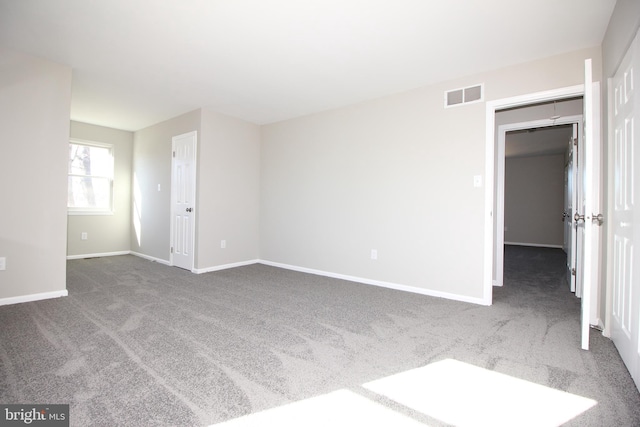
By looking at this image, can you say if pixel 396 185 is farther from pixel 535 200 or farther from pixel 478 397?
pixel 535 200

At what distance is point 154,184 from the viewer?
5.42 metres

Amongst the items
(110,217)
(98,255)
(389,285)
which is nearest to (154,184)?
(110,217)

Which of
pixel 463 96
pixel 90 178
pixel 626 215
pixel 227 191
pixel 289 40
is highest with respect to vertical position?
pixel 289 40

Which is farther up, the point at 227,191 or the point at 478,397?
the point at 227,191

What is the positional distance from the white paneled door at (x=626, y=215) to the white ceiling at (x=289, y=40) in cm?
71

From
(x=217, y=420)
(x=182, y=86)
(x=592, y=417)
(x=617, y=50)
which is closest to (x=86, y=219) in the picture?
(x=182, y=86)

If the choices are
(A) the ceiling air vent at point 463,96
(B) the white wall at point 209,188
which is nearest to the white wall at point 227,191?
(B) the white wall at point 209,188

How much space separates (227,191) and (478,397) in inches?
166

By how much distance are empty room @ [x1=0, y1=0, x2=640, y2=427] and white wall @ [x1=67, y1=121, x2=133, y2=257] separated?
0.13 m

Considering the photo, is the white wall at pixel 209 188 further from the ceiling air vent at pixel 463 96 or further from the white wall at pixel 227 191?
the ceiling air vent at pixel 463 96

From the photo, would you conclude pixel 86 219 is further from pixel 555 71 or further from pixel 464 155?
pixel 555 71

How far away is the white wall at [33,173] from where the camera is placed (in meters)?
2.89

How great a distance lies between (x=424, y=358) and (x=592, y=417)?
0.82 metres

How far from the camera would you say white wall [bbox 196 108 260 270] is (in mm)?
4539
